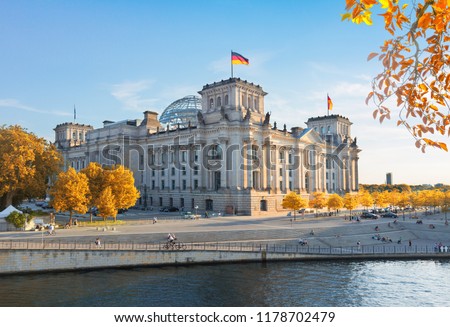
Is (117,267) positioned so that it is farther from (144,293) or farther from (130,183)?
(130,183)

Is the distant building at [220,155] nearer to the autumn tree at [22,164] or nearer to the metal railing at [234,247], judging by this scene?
the autumn tree at [22,164]

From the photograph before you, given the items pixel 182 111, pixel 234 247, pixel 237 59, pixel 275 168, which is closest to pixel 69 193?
pixel 234 247

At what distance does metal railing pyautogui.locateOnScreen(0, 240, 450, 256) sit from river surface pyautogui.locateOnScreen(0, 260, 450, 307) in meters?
2.87

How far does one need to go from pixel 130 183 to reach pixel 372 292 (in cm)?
4086

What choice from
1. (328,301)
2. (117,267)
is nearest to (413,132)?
(328,301)

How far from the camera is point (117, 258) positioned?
1590 inches

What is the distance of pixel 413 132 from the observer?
7.92 meters

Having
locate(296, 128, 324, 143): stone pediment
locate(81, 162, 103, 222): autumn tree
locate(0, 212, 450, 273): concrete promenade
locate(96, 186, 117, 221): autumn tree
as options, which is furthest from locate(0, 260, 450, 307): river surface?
locate(296, 128, 324, 143): stone pediment

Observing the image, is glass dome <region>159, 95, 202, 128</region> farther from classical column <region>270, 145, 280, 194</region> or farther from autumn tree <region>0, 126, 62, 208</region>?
autumn tree <region>0, 126, 62, 208</region>

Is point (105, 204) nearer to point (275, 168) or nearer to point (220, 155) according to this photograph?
point (220, 155)

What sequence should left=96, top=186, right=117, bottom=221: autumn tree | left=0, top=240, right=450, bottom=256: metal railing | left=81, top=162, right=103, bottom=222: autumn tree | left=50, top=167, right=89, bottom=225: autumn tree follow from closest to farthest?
left=0, top=240, right=450, bottom=256: metal railing < left=50, top=167, right=89, bottom=225: autumn tree < left=96, top=186, right=117, bottom=221: autumn tree < left=81, top=162, right=103, bottom=222: autumn tree

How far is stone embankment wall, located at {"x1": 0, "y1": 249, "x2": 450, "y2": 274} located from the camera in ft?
122

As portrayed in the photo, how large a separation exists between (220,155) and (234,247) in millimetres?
39661

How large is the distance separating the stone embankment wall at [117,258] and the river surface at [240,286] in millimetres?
1127
